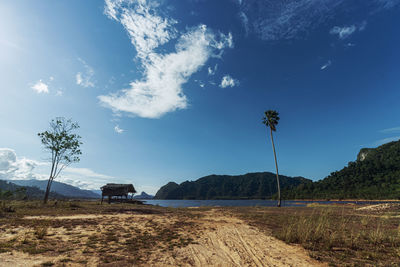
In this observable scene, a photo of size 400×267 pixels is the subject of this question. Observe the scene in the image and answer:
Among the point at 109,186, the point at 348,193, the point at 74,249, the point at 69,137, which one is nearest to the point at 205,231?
the point at 74,249

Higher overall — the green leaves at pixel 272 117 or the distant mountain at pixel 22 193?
the green leaves at pixel 272 117

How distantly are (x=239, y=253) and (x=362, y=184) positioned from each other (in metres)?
127

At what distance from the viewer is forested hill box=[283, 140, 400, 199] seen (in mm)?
79750

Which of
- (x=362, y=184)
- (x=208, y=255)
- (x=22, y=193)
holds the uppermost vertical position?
(x=362, y=184)

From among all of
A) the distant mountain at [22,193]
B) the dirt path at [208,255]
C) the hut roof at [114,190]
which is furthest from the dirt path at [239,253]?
the hut roof at [114,190]

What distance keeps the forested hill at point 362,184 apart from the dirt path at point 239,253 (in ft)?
328

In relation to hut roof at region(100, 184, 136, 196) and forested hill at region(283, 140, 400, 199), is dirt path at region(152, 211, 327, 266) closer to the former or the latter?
hut roof at region(100, 184, 136, 196)

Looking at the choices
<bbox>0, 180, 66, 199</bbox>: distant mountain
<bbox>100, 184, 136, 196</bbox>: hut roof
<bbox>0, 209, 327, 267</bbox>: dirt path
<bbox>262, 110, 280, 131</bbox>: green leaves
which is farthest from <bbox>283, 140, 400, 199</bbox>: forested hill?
<bbox>0, 180, 66, 199</bbox>: distant mountain

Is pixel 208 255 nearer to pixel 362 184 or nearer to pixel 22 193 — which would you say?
pixel 22 193

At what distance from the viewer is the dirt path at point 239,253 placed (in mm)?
5938

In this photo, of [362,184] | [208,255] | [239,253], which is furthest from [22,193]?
[362,184]

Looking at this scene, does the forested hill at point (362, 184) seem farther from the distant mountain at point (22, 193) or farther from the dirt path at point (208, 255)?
the distant mountain at point (22, 193)

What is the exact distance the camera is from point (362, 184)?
9294 centimetres

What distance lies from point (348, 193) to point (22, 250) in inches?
4955
